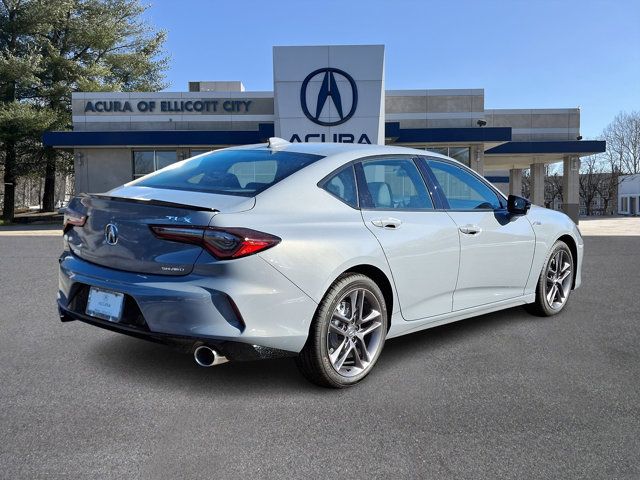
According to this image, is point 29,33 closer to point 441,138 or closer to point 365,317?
point 441,138

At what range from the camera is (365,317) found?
385 centimetres

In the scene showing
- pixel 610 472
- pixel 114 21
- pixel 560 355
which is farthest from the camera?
pixel 114 21

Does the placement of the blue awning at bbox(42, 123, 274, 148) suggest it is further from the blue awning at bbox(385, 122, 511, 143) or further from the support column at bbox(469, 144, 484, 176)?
the support column at bbox(469, 144, 484, 176)

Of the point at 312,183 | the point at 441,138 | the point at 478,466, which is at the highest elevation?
the point at 441,138

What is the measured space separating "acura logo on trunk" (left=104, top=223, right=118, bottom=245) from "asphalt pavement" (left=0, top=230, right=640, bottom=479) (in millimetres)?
922

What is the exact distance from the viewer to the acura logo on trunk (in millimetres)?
3504

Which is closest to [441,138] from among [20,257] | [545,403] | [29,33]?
[20,257]

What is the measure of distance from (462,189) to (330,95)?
17.4m

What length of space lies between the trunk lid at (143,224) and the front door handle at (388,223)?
91 centimetres

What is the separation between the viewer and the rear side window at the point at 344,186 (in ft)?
12.5

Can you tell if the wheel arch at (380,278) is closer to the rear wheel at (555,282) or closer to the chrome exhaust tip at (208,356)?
the chrome exhaust tip at (208,356)

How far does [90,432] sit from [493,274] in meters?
3.28

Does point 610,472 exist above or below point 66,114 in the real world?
below

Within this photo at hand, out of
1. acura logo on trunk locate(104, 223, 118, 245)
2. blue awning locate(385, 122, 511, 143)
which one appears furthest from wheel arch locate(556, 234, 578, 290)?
blue awning locate(385, 122, 511, 143)
